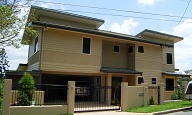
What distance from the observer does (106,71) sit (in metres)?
17.7

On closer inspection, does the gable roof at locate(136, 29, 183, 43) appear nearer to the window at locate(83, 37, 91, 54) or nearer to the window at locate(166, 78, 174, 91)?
the window at locate(166, 78, 174, 91)

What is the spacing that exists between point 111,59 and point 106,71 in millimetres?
3017

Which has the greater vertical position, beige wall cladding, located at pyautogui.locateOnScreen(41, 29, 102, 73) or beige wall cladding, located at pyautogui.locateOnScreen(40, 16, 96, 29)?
beige wall cladding, located at pyautogui.locateOnScreen(40, 16, 96, 29)

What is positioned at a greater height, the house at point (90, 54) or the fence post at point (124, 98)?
the house at point (90, 54)

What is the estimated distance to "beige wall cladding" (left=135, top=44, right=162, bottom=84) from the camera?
67.4ft

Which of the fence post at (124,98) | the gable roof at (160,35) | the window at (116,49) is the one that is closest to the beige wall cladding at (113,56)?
the window at (116,49)

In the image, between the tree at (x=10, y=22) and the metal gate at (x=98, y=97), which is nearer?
the tree at (x=10, y=22)

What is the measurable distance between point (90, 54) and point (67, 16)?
454cm

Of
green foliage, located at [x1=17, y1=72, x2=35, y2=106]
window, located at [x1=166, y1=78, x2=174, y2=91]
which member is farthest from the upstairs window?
window, located at [x1=166, y1=78, x2=174, y2=91]

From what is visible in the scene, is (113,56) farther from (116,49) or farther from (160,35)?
(160,35)

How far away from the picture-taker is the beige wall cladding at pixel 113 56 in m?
20.1

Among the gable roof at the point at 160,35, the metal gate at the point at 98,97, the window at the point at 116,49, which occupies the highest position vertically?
the gable roof at the point at 160,35

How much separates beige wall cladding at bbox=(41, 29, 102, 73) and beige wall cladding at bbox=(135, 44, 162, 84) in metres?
4.89

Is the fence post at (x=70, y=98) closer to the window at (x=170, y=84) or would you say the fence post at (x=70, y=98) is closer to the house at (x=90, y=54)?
the house at (x=90, y=54)
